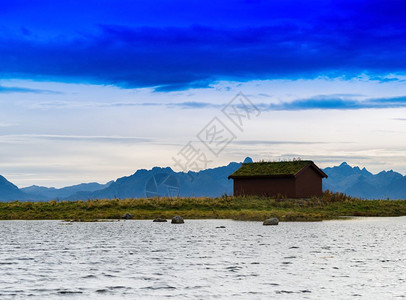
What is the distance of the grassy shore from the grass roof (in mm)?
3714

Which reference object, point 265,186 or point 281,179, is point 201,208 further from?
point 281,179

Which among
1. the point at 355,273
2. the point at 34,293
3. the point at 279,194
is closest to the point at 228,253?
the point at 355,273

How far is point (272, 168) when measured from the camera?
224 ft

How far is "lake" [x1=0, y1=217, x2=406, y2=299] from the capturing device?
1677 cm

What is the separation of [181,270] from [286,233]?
1770cm

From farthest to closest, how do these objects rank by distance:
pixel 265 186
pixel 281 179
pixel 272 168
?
pixel 272 168, pixel 265 186, pixel 281 179

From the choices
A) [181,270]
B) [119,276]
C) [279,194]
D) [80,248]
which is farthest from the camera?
[279,194]

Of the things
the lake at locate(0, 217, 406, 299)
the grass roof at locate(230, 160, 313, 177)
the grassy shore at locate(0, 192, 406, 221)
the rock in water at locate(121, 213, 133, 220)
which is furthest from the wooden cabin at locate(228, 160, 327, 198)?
the lake at locate(0, 217, 406, 299)

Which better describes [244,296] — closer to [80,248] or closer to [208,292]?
[208,292]

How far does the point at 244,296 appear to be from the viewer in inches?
629

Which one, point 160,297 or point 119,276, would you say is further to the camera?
point 119,276

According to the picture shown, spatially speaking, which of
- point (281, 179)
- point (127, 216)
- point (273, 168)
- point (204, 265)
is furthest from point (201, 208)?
point (204, 265)

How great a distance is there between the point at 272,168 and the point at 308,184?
4612mm

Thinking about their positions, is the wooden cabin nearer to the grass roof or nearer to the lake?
the grass roof
